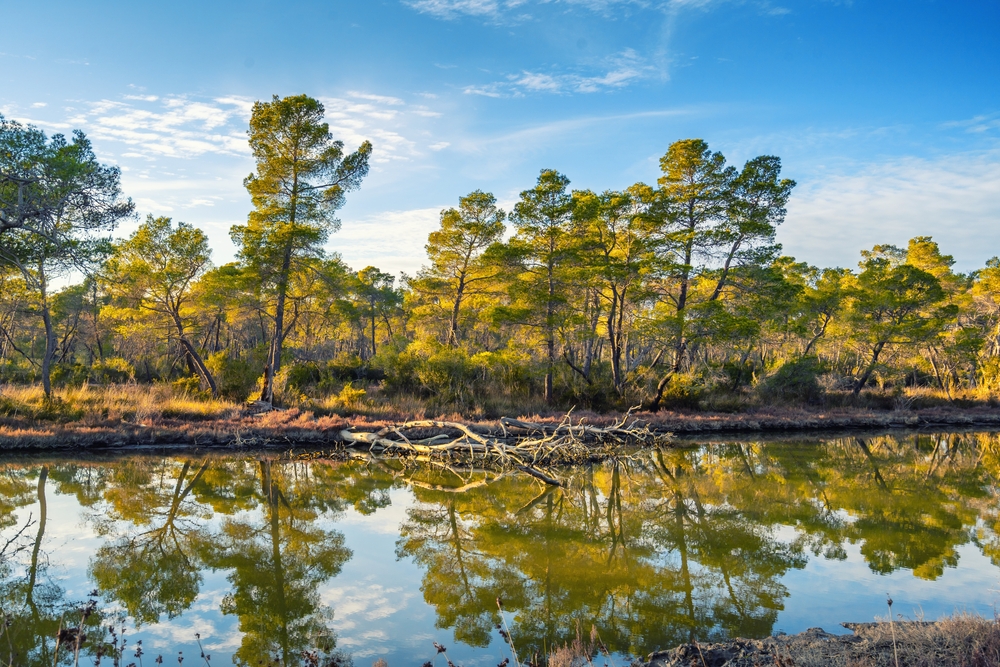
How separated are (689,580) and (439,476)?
6956 millimetres

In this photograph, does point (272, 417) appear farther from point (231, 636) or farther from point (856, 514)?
point (856, 514)

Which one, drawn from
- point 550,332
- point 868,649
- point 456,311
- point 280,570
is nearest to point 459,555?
point 280,570

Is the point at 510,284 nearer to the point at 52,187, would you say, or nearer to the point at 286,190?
the point at 286,190

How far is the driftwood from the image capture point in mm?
13977

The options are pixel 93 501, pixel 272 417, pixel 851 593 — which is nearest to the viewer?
pixel 851 593

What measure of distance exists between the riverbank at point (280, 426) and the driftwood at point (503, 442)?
42 cm

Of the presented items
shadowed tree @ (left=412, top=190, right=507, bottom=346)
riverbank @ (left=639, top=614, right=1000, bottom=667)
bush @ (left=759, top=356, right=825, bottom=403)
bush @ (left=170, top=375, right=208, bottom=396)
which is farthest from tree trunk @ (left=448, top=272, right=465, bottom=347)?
riverbank @ (left=639, top=614, right=1000, bottom=667)

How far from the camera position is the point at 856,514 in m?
9.80

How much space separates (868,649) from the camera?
4488 mm

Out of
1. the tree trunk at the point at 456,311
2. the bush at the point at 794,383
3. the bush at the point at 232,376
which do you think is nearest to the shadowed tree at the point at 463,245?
the tree trunk at the point at 456,311

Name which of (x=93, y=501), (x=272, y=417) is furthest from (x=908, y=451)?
(x=93, y=501)

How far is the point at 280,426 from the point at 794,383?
20966 millimetres

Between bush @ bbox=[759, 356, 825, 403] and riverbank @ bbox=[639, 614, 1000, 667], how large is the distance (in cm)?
2139

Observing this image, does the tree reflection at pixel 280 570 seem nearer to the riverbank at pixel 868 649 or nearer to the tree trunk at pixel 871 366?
the riverbank at pixel 868 649
